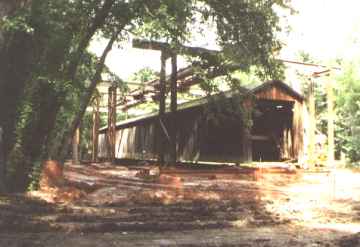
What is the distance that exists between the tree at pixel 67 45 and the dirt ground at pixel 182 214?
4.44ft

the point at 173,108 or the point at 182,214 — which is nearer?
the point at 182,214

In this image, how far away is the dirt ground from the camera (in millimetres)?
6758

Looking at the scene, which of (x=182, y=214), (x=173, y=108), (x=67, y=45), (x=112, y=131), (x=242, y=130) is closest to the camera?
(x=182, y=214)

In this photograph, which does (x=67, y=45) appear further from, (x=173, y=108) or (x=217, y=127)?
(x=217, y=127)

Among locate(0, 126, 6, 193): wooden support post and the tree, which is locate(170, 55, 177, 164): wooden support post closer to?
the tree

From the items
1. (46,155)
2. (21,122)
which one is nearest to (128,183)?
(46,155)

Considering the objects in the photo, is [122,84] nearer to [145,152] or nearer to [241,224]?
[241,224]

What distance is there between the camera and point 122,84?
12.5 metres

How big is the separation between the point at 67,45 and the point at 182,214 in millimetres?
5077

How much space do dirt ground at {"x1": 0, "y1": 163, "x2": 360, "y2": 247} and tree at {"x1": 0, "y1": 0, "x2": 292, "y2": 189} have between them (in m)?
1.35

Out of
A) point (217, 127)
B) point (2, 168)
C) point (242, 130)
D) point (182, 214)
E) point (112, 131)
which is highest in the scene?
point (217, 127)

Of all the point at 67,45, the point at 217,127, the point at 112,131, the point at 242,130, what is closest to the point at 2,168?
the point at 67,45

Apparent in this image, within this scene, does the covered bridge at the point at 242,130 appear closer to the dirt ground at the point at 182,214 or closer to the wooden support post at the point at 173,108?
the wooden support post at the point at 173,108

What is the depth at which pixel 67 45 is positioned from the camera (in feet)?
37.3
